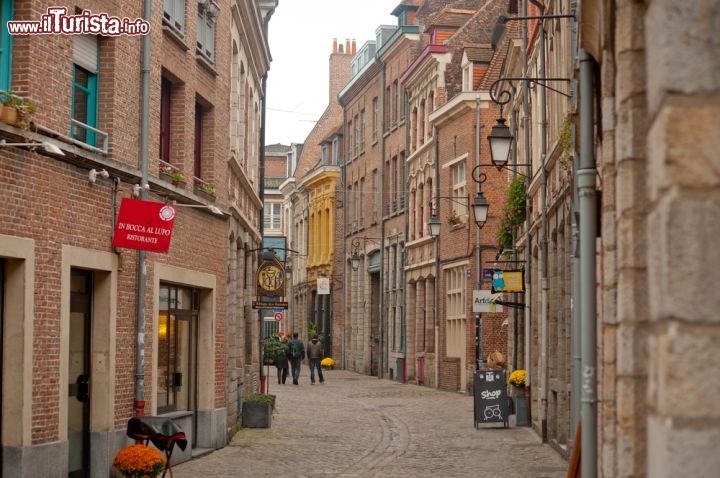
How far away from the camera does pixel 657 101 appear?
164 inches

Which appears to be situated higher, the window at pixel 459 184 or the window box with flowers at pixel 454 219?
the window at pixel 459 184

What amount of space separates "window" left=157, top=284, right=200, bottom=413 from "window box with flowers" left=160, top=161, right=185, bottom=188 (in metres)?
1.52

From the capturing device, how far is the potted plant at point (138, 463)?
45.6 ft

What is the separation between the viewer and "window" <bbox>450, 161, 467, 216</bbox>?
39.8 m

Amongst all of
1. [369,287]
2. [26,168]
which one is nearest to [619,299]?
[26,168]

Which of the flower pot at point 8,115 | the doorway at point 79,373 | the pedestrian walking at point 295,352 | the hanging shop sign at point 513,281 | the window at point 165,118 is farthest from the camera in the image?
the pedestrian walking at point 295,352

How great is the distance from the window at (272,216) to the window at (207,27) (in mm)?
63414

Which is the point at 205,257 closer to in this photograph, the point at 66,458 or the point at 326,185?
the point at 66,458

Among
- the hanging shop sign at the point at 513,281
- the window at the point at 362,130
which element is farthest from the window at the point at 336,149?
the hanging shop sign at the point at 513,281

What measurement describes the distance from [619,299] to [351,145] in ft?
178

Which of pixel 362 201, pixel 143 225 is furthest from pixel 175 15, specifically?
pixel 362 201

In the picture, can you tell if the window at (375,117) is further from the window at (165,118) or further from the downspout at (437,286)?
the window at (165,118)
